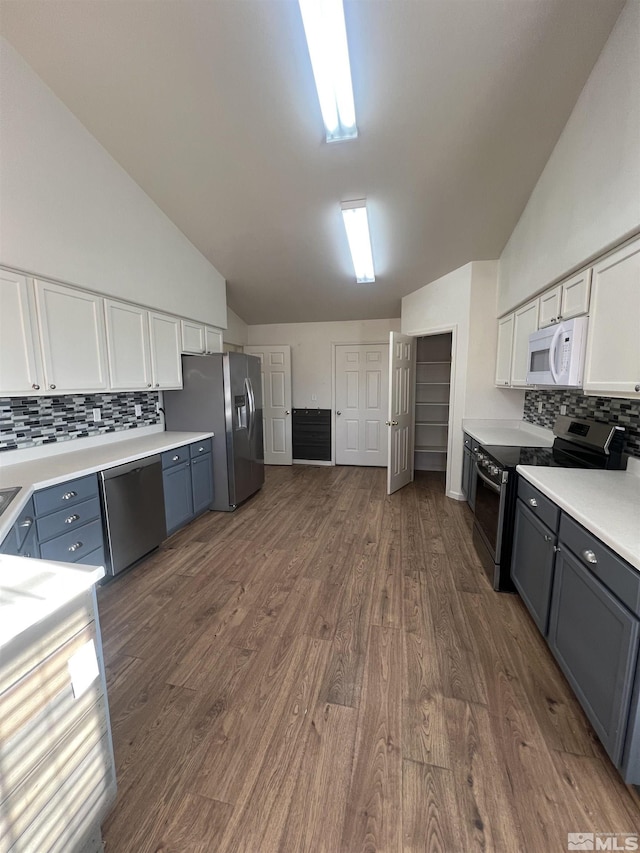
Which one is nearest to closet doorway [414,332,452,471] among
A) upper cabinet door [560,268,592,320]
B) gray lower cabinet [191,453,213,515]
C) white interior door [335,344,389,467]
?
white interior door [335,344,389,467]

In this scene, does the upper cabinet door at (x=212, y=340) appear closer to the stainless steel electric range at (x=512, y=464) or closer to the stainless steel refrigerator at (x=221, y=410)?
the stainless steel refrigerator at (x=221, y=410)

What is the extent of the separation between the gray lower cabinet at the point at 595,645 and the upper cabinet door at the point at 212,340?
3804mm

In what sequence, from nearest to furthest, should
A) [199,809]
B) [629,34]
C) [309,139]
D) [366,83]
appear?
[199,809] → [629,34] → [366,83] → [309,139]

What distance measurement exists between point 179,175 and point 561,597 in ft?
12.6

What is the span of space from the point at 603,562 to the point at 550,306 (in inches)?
73.8

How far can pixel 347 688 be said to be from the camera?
171 centimetres

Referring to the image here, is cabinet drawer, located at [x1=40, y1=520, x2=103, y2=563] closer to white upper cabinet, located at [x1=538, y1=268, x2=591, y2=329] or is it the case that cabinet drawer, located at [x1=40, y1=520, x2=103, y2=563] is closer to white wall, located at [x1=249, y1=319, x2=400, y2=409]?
white upper cabinet, located at [x1=538, y1=268, x2=591, y2=329]

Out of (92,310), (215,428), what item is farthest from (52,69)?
(215,428)

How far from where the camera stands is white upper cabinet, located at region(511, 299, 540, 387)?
283 cm

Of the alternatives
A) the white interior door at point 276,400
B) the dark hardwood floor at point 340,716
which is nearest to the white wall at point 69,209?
the dark hardwood floor at point 340,716

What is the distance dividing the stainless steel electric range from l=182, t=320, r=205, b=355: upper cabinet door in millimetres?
3057

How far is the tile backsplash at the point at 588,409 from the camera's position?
210cm

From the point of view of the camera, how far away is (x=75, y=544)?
2252mm

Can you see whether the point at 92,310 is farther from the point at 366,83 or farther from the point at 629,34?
the point at 629,34
